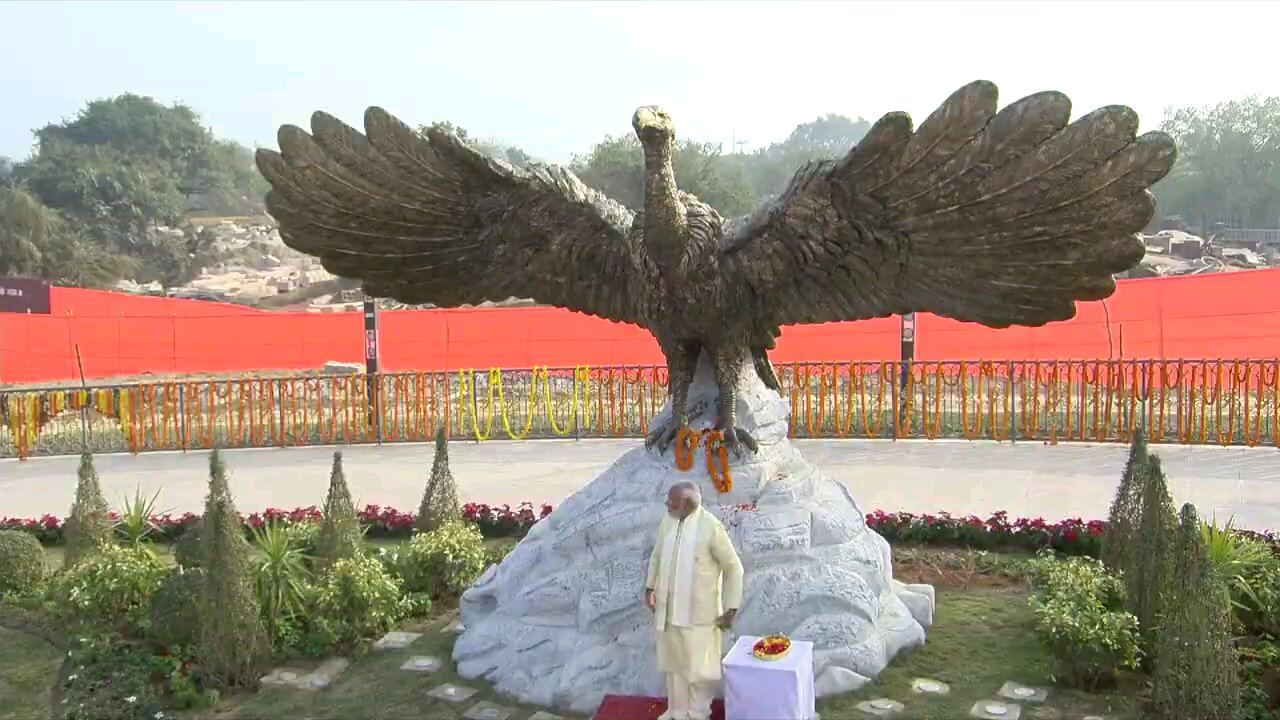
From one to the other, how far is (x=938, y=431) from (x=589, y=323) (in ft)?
17.0

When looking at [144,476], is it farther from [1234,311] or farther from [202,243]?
[202,243]

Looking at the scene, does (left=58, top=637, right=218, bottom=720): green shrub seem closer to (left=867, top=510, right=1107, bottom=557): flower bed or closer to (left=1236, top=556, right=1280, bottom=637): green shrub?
(left=867, top=510, right=1107, bottom=557): flower bed

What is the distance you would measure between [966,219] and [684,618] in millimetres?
2418

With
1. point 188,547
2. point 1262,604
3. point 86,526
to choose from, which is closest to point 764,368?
point 1262,604

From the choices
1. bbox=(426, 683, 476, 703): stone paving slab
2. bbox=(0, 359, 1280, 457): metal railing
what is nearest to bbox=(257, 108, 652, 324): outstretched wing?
bbox=(426, 683, 476, 703): stone paving slab

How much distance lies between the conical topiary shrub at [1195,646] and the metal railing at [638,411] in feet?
22.7

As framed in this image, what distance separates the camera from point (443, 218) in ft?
21.7

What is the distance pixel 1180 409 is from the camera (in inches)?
472

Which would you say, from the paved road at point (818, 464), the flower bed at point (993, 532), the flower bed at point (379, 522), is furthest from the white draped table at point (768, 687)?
the paved road at point (818, 464)

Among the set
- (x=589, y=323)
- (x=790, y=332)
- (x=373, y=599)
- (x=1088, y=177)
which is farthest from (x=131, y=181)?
(x=1088, y=177)

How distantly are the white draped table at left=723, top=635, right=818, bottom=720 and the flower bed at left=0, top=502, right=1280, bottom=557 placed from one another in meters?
3.88

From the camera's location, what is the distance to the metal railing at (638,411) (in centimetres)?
1227

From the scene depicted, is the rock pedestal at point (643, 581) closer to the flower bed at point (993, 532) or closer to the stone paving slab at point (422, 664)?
the stone paving slab at point (422, 664)

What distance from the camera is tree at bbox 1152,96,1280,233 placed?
41.0 metres
